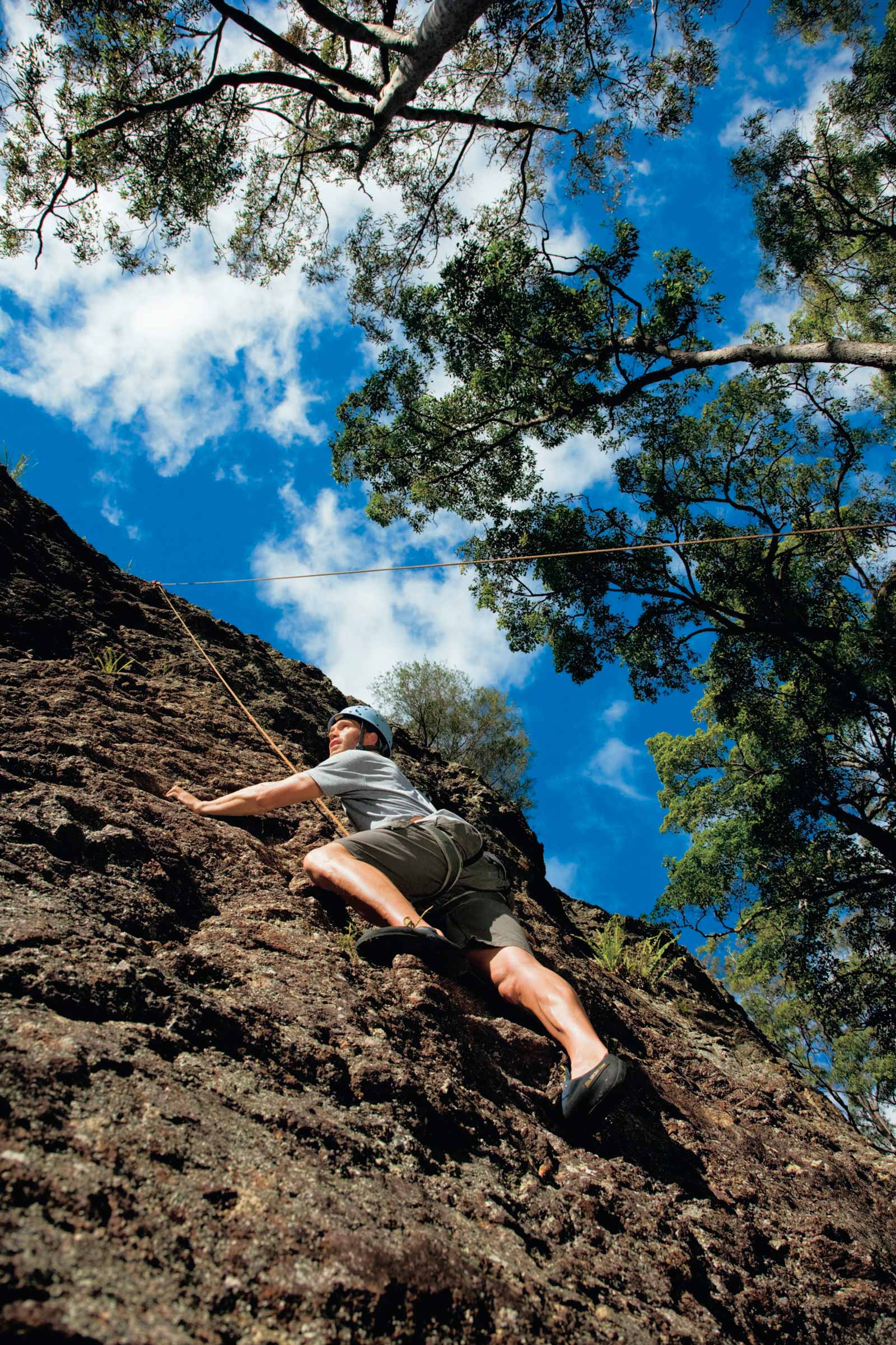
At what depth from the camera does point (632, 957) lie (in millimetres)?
4855

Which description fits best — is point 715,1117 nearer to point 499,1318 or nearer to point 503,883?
point 503,883

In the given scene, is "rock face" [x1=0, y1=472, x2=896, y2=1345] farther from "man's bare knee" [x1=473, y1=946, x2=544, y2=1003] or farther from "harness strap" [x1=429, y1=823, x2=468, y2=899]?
"harness strap" [x1=429, y1=823, x2=468, y2=899]

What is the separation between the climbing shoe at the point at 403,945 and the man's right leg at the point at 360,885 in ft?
0.15

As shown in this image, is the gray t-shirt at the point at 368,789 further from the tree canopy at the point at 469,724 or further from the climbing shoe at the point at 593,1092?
the tree canopy at the point at 469,724

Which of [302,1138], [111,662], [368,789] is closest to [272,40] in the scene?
[111,662]

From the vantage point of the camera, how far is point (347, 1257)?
115cm

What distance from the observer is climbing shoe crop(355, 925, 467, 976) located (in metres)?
2.47

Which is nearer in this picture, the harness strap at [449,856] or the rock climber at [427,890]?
the rock climber at [427,890]

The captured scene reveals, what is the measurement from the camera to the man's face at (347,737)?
376cm

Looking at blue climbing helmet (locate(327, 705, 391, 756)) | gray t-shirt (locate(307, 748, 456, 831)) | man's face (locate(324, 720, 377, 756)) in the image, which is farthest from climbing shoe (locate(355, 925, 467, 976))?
blue climbing helmet (locate(327, 705, 391, 756))

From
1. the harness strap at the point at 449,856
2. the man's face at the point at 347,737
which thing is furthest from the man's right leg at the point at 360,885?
the man's face at the point at 347,737

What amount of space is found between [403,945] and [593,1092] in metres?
0.79

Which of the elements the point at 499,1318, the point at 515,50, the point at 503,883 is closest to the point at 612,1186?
the point at 499,1318

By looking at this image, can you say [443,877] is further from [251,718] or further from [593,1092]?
[251,718]
